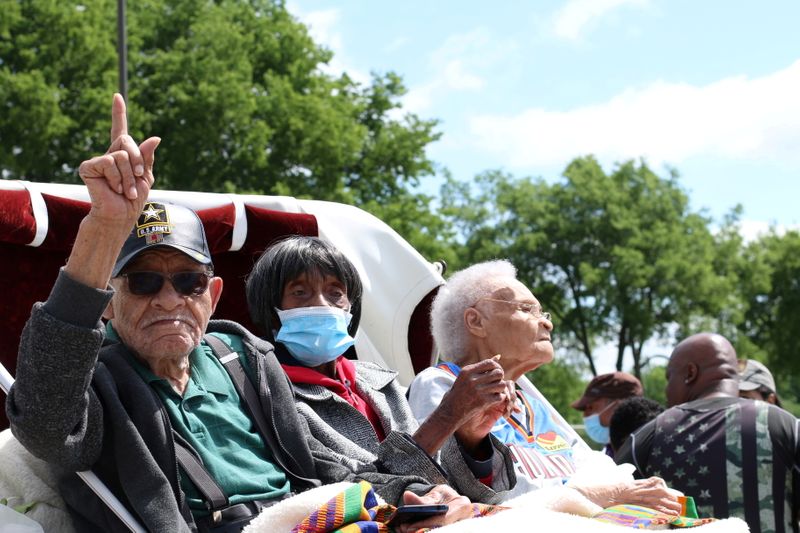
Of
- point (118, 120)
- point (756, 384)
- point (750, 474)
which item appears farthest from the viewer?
point (756, 384)

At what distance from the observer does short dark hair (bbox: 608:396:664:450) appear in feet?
23.2

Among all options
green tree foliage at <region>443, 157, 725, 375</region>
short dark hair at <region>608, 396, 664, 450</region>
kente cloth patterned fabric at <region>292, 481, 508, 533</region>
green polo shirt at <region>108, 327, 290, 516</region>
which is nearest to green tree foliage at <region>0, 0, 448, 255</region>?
green tree foliage at <region>443, 157, 725, 375</region>

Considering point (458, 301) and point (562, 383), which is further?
point (562, 383)

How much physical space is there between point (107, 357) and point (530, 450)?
171 cm

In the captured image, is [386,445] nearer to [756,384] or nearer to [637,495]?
[637,495]

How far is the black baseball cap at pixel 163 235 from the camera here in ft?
10.5

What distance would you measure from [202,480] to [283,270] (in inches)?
39.7

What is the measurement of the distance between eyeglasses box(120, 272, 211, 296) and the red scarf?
0.56m

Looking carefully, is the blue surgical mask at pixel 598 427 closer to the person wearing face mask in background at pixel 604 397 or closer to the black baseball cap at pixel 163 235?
the person wearing face mask in background at pixel 604 397

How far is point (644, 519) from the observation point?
121 inches

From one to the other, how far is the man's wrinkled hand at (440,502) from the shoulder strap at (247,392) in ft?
1.25

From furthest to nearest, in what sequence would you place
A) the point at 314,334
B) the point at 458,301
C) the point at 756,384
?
the point at 756,384, the point at 458,301, the point at 314,334

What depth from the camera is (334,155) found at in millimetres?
20062

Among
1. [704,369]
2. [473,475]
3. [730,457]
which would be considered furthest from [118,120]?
[704,369]
